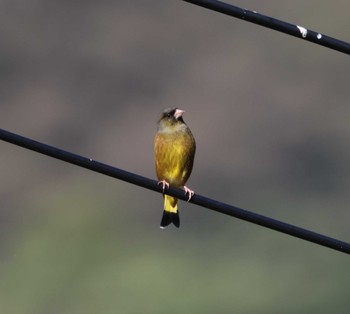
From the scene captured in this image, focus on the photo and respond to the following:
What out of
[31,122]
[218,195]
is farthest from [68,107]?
[218,195]

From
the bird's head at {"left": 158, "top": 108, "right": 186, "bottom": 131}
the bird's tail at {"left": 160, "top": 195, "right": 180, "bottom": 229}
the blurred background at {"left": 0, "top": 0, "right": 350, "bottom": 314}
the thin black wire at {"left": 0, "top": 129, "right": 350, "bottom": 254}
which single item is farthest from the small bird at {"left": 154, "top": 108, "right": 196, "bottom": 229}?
the blurred background at {"left": 0, "top": 0, "right": 350, "bottom": 314}

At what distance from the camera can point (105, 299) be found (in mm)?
25047

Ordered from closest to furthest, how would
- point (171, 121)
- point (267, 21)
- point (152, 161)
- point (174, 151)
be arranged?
point (267, 21), point (174, 151), point (171, 121), point (152, 161)

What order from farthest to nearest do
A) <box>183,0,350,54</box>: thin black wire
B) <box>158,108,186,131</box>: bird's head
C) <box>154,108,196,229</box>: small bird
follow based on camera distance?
1. <box>158,108,186,131</box>: bird's head
2. <box>154,108,196,229</box>: small bird
3. <box>183,0,350,54</box>: thin black wire

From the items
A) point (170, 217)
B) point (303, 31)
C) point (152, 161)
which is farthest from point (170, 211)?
point (152, 161)

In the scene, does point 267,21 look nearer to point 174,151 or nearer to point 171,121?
point 174,151

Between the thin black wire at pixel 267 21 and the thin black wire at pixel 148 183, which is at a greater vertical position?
the thin black wire at pixel 267 21

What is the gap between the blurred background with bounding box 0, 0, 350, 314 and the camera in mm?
25844

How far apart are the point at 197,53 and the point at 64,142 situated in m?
5.30

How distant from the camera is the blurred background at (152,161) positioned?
25.8m

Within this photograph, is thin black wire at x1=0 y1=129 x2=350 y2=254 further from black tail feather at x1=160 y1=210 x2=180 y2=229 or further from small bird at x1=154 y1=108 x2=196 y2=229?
black tail feather at x1=160 y1=210 x2=180 y2=229

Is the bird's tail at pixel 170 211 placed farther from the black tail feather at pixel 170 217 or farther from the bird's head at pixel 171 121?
the bird's head at pixel 171 121

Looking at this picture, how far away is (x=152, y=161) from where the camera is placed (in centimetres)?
2903

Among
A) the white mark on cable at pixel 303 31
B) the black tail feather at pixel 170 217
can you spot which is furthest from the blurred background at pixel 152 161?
the white mark on cable at pixel 303 31
